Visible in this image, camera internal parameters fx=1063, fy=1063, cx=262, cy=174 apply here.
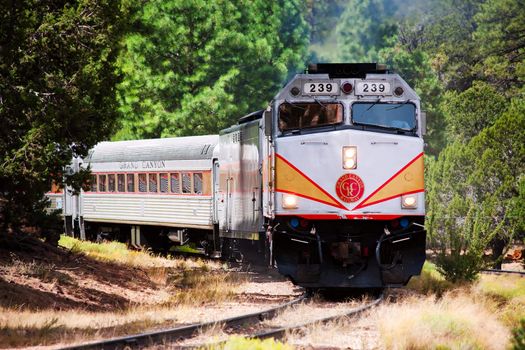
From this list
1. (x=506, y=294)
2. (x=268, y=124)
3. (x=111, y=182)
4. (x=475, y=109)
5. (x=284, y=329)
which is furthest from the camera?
(x=475, y=109)

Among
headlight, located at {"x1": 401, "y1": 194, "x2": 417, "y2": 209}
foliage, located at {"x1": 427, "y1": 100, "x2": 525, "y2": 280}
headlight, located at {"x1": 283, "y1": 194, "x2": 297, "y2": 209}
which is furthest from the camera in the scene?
foliage, located at {"x1": 427, "y1": 100, "x2": 525, "y2": 280}

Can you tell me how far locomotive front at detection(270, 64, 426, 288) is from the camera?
57.2 feet

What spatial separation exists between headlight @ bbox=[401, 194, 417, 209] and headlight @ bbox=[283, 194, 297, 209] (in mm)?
1780

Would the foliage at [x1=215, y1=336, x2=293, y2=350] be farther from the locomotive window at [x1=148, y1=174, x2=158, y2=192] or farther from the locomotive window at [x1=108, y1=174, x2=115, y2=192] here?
the locomotive window at [x1=108, y1=174, x2=115, y2=192]

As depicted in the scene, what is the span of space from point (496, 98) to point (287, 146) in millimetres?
27933

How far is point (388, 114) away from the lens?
699 inches

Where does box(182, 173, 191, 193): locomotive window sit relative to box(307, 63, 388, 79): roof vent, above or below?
below

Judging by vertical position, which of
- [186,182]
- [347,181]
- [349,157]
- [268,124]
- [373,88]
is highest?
[373,88]

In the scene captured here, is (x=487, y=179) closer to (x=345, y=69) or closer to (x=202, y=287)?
(x=202, y=287)

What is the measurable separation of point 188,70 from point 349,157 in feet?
89.5

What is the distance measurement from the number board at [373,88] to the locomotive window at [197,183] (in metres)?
11.2

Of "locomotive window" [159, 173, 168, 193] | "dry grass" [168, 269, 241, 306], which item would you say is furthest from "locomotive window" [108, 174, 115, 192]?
"dry grass" [168, 269, 241, 306]

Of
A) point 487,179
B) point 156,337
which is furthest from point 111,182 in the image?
point 156,337

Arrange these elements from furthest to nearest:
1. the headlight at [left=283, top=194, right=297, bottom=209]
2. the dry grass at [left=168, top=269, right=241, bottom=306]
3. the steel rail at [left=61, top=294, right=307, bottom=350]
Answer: the dry grass at [left=168, top=269, right=241, bottom=306], the headlight at [left=283, top=194, right=297, bottom=209], the steel rail at [left=61, top=294, right=307, bottom=350]
